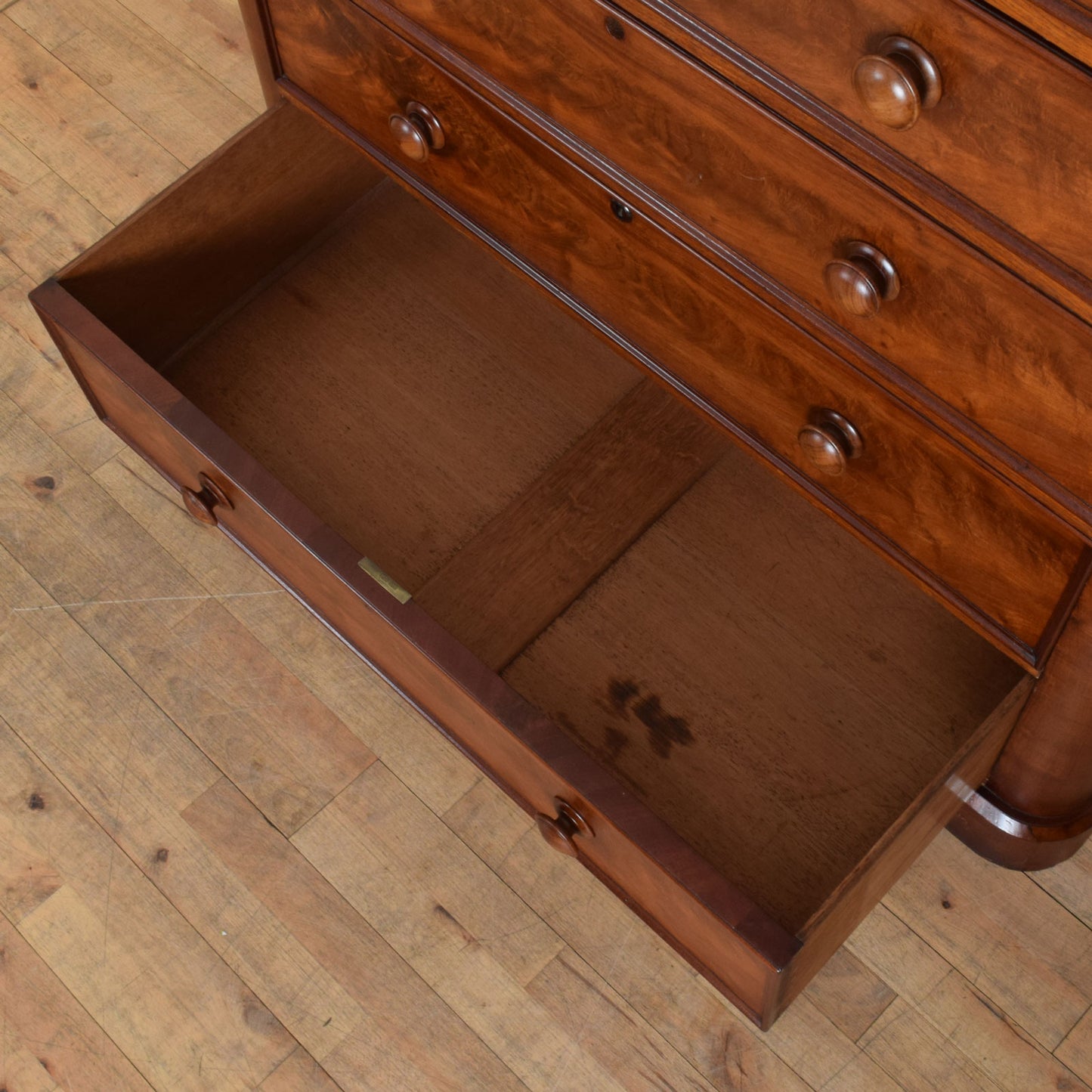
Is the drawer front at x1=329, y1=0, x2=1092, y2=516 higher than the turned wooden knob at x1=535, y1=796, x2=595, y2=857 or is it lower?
higher

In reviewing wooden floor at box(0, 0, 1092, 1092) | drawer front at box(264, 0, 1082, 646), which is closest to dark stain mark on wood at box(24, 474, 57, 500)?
wooden floor at box(0, 0, 1092, 1092)

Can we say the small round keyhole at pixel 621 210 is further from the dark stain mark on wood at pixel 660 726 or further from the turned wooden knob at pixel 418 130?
the dark stain mark on wood at pixel 660 726

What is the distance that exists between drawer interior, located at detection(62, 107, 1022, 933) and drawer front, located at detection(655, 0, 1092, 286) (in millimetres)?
398

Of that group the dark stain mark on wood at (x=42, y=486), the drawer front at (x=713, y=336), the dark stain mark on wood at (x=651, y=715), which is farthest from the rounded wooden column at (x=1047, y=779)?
the dark stain mark on wood at (x=42, y=486)

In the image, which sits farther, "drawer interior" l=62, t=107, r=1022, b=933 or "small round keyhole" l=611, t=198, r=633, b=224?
"drawer interior" l=62, t=107, r=1022, b=933

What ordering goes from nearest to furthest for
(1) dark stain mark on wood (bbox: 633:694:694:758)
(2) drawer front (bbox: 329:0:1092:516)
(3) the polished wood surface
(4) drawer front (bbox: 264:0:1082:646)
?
(2) drawer front (bbox: 329:0:1092:516), (4) drawer front (bbox: 264:0:1082:646), (1) dark stain mark on wood (bbox: 633:694:694:758), (3) the polished wood surface

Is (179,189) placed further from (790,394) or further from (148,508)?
(790,394)

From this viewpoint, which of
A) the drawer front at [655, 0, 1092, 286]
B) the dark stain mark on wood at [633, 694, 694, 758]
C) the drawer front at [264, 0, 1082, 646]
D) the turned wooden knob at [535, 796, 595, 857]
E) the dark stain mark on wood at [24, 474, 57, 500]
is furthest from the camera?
the dark stain mark on wood at [24, 474, 57, 500]

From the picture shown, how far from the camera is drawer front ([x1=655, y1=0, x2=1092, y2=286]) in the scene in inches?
26.2

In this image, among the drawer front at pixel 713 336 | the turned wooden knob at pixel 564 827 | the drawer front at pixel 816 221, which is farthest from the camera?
the turned wooden knob at pixel 564 827

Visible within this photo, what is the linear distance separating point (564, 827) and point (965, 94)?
0.63 metres

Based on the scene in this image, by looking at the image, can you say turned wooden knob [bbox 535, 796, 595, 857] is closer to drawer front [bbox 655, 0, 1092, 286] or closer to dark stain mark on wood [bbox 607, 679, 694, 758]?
dark stain mark on wood [bbox 607, 679, 694, 758]

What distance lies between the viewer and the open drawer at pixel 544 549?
3.51 feet

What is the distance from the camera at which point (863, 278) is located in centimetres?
82
